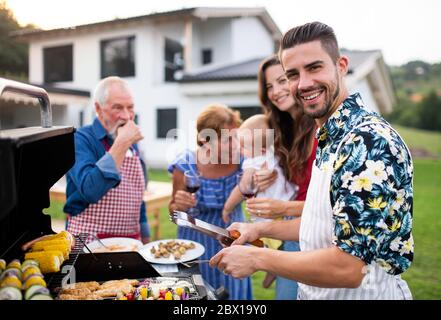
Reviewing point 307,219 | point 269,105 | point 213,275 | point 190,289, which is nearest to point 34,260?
point 190,289

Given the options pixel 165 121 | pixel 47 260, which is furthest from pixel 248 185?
pixel 165 121

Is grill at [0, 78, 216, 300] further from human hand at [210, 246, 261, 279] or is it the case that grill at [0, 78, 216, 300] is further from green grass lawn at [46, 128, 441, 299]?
green grass lawn at [46, 128, 441, 299]

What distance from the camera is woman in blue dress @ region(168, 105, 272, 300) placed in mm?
3008

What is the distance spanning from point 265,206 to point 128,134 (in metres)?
1.14

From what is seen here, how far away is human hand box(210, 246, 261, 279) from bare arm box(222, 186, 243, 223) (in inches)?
44.4

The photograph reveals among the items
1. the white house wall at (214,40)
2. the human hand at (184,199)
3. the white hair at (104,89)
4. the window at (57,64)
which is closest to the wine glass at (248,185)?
the human hand at (184,199)

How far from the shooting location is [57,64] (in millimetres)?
Result: 19172

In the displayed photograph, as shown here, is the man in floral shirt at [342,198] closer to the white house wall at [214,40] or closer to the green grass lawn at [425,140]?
the white house wall at [214,40]

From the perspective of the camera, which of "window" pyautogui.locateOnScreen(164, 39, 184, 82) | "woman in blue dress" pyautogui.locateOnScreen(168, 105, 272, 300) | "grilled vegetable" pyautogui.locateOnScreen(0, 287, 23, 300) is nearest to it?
"grilled vegetable" pyautogui.locateOnScreen(0, 287, 23, 300)

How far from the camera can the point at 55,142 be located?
1754 mm

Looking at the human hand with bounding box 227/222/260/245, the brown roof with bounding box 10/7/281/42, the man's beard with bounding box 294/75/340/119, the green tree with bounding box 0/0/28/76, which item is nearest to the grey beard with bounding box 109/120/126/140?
the human hand with bounding box 227/222/260/245

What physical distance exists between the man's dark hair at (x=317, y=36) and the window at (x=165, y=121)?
15154 millimetres
